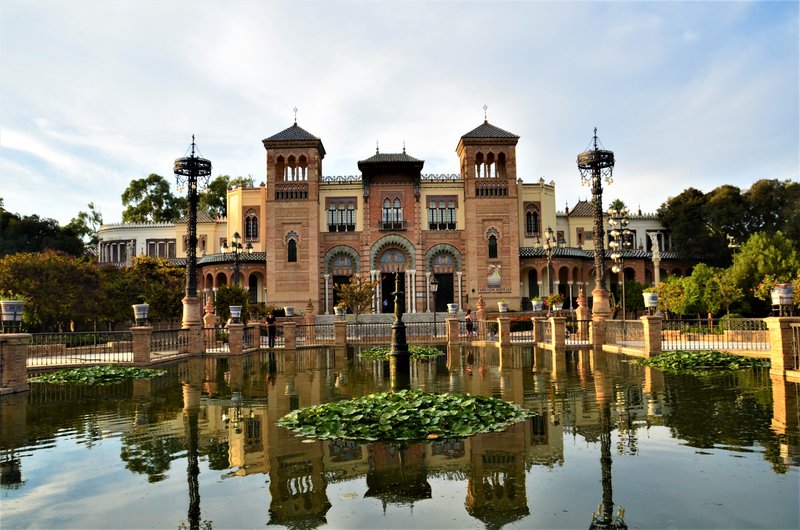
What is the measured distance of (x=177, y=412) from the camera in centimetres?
932

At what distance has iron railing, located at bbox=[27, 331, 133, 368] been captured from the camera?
1794 cm

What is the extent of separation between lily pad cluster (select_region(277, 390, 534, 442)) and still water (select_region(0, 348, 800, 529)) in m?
0.25

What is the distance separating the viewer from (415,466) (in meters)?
5.80

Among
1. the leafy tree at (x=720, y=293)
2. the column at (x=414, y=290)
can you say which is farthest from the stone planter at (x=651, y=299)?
the column at (x=414, y=290)

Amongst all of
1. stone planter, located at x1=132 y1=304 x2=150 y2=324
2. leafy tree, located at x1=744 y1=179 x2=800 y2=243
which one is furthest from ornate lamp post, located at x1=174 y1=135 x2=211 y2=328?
leafy tree, located at x1=744 y1=179 x2=800 y2=243

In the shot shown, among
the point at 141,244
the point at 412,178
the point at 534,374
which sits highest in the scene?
the point at 412,178

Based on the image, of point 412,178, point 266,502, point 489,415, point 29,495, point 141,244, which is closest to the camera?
point 266,502

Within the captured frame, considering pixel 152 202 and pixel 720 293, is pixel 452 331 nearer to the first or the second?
pixel 720 293

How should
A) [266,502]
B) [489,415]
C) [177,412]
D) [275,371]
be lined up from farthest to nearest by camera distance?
1. [275,371]
2. [177,412]
3. [489,415]
4. [266,502]

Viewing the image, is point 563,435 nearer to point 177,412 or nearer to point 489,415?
point 489,415

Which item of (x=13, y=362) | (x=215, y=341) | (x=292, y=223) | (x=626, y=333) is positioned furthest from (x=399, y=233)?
(x=13, y=362)

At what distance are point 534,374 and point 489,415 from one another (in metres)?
6.31

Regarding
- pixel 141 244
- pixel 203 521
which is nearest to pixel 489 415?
pixel 203 521

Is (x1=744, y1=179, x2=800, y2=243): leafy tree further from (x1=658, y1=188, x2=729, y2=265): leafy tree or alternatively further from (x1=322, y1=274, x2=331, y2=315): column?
(x1=322, y1=274, x2=331, y2=315): column
